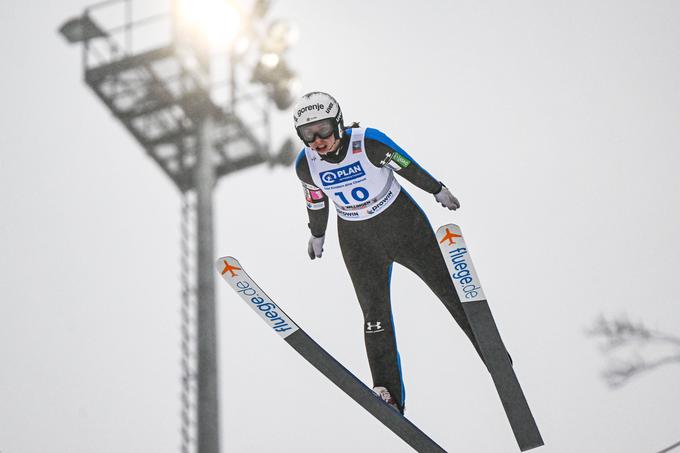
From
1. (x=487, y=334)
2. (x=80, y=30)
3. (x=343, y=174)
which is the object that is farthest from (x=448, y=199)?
(x=80, y=30)

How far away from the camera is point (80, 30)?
36.4 feet

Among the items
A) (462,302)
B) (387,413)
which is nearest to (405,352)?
(387,413)

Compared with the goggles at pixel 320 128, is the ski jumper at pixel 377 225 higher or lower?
lower

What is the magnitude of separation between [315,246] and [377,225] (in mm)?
376

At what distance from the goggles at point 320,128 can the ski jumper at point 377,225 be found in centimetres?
13

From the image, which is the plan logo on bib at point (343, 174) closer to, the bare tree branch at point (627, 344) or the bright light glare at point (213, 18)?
the bare tree branch at point (627, 344)

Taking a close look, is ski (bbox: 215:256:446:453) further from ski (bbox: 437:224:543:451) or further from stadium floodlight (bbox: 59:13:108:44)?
stadium floodlight (bbox: 59:13:108:44)

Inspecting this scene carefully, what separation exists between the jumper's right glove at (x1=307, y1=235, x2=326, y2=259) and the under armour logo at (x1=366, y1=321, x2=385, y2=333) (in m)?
0.47

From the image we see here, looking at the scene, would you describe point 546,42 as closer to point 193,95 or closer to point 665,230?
point 665,230

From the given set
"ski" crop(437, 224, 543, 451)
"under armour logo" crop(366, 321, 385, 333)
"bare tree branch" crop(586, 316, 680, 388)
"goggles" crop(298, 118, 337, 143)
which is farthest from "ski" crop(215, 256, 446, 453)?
"bare tree branch" crop(586, 316, 680, 388)

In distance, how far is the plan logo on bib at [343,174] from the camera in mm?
4246

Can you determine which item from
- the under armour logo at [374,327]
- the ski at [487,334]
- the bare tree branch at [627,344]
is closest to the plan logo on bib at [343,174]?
the ski at [487,334]

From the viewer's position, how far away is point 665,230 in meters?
10.2

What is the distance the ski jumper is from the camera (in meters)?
Result: 4.21
